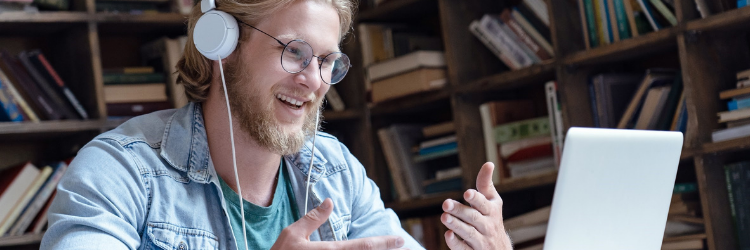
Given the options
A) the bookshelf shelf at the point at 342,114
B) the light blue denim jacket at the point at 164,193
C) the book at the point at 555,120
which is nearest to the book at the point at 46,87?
the bookshelf shelf at the point at 342,114

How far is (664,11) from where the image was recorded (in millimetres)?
1983

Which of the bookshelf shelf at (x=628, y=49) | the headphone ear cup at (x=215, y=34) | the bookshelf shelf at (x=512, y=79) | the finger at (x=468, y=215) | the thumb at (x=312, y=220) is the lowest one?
the finger at (x=468, y=215)

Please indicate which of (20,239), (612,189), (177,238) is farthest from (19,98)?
(612,189)

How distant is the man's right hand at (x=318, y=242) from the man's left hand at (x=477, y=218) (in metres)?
0.15

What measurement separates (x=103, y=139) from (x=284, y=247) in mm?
487

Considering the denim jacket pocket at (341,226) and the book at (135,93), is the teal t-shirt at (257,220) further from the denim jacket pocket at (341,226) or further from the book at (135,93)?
the book at (135,93)

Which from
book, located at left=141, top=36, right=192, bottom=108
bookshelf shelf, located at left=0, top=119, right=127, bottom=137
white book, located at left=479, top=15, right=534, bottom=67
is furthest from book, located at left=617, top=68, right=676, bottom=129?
bookshelf shelf, located at left=0, top=119, right=127, bottom=137

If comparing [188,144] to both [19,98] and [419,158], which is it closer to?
[19,98]

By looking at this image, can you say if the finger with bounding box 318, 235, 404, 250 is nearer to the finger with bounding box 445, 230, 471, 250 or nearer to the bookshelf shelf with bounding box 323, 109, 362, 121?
the finger with bounding box 445, 230, 471, 250

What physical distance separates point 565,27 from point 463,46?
0.43 metres

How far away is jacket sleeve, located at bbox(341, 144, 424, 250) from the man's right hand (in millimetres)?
440

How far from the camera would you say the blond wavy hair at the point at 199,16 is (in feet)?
4.91

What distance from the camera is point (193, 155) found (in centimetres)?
143

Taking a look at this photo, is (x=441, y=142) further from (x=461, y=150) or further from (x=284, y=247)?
(x=284, y=247)
